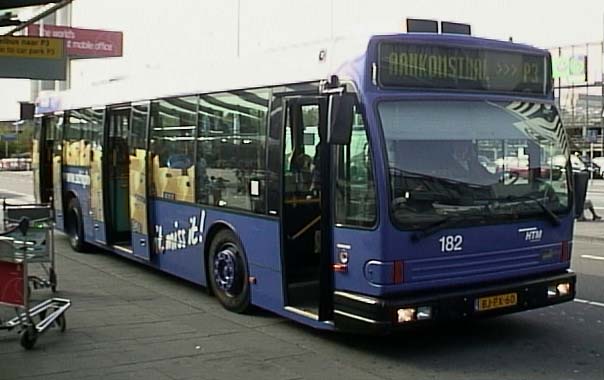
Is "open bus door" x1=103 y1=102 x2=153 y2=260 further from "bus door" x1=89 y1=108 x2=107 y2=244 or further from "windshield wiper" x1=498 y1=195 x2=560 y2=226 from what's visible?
"windshield wiper" x1=498 y1=195 x2=560 y2=226

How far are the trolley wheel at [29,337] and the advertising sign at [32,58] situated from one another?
8.14m

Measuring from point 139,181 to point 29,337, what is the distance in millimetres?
3991

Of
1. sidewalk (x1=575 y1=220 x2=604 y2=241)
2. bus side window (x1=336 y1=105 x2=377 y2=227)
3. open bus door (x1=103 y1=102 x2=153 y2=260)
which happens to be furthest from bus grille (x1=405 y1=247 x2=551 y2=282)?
sidewalk (x1=575 y1=220 x2=604 y2=241)

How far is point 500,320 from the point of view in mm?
8453

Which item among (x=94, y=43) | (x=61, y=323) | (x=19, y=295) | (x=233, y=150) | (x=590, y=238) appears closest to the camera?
(x=19, y=295)

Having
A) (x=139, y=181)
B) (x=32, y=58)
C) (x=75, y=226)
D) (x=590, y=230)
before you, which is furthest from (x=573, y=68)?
(x=139, y=181)

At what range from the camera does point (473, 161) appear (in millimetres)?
6977

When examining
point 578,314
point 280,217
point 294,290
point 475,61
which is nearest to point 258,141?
point 280,217

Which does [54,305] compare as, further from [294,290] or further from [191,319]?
[294,290]

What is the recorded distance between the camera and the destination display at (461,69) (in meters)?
6.82

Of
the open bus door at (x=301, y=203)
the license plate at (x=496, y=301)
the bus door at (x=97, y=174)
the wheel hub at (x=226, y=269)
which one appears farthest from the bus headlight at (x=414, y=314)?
the bus door at (x=97, y=174)

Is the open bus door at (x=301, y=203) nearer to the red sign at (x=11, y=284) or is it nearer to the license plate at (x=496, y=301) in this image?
the license plate at (x=496, y=301)

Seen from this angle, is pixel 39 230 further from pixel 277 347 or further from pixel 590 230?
pixel 590 230

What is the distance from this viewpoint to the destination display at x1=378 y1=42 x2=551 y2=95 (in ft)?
22.4
